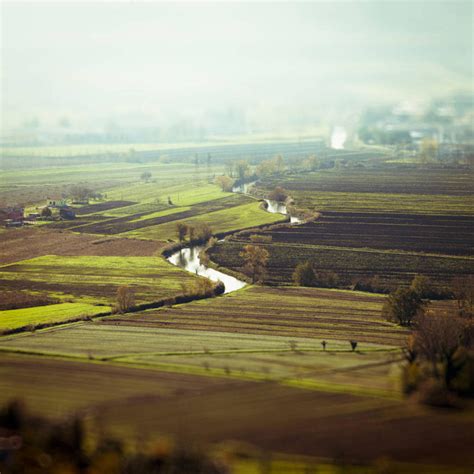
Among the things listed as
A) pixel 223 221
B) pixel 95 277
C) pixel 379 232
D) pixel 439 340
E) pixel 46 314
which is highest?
pixel 379 232

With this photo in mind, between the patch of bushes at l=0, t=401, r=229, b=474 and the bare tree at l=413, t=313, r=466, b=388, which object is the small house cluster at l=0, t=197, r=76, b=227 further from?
the patch of bushes at l=0, t=401, r=229, b=474

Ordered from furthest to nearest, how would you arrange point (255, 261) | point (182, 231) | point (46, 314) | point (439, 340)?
1. point (182, 231)
2. point (255, 261)
3. point (46, 314)
4. point (439, 340)

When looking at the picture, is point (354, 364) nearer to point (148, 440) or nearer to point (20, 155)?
point (148, 440)

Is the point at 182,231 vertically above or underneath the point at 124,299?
above

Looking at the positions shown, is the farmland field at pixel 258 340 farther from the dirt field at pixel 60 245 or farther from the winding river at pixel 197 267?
the dirt field at pixel 60 245

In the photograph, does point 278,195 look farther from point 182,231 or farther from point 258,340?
point 258,340

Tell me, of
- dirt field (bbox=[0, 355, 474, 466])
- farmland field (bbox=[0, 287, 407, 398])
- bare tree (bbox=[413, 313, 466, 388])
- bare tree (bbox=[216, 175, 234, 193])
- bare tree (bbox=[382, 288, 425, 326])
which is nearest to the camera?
dirt field (bbox=[0, 355, 474, 466])

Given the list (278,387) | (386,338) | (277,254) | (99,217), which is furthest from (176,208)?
(278,387)

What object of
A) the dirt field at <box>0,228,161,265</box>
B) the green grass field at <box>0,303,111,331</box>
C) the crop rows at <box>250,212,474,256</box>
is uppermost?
the crop rows at <box>250,212,474,256</box>

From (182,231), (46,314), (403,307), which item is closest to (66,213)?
(182,231)

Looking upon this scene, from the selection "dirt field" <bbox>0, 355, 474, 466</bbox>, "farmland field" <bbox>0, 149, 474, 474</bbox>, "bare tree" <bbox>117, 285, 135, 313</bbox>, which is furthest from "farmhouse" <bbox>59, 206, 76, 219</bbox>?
"dirt field" <bbox>0, 355, 474, 466</bbox>
